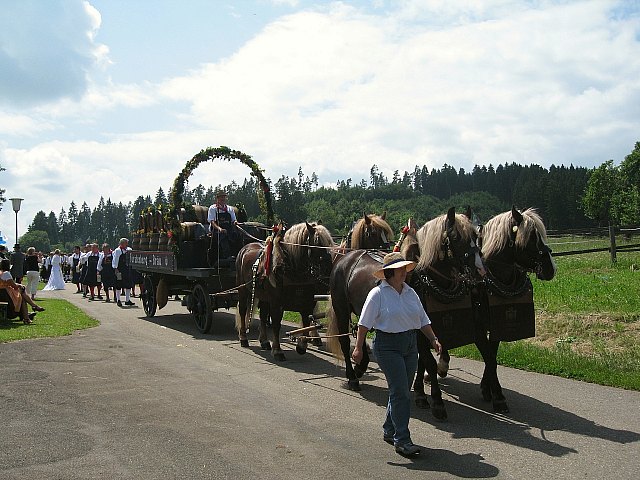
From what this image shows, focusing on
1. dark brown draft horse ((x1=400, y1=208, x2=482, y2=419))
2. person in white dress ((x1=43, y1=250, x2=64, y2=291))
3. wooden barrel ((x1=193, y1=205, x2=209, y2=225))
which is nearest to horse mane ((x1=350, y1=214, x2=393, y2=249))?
dark brown draft horse ((x1=400, y1=208, x2=482, y2=419))

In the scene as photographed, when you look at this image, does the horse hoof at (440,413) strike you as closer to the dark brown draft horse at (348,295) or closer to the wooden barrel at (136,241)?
the dark brown draft horse at (348,295)

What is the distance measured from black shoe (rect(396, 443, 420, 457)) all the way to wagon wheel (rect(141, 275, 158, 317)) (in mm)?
11405

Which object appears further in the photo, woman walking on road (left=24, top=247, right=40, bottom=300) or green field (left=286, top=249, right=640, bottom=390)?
woman walking on road (left=24, top=247, right=40, bottom=300)

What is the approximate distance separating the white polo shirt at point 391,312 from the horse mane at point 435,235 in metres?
1.34

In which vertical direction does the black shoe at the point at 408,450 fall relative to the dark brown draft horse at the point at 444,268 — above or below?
below

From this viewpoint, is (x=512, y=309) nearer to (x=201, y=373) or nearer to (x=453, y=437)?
(x=453, y=437)

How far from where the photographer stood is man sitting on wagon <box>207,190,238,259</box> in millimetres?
12789

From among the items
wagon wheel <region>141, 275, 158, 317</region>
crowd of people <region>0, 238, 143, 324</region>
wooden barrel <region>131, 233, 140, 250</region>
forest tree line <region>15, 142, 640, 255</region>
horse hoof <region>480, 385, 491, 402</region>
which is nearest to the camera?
horse hoof <region>480, 385, 491, 402</region>

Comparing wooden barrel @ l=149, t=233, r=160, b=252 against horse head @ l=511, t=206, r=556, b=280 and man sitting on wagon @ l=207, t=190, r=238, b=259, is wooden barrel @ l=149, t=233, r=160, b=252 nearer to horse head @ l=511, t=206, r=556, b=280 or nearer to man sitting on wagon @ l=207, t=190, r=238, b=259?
man sitting on wagon @ l=207, t=190, r=238, b=259

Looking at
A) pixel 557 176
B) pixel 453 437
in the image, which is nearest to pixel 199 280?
pixel 453 437

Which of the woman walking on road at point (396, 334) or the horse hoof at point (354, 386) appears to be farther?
the horse hoof at point (354, 386)

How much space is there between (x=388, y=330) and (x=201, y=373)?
4.20 meters

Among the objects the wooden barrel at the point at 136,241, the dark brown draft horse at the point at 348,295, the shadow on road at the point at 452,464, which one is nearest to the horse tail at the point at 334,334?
the dark brown draft horse at the point at 348,295

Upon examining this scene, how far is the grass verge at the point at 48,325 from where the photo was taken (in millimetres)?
11552
